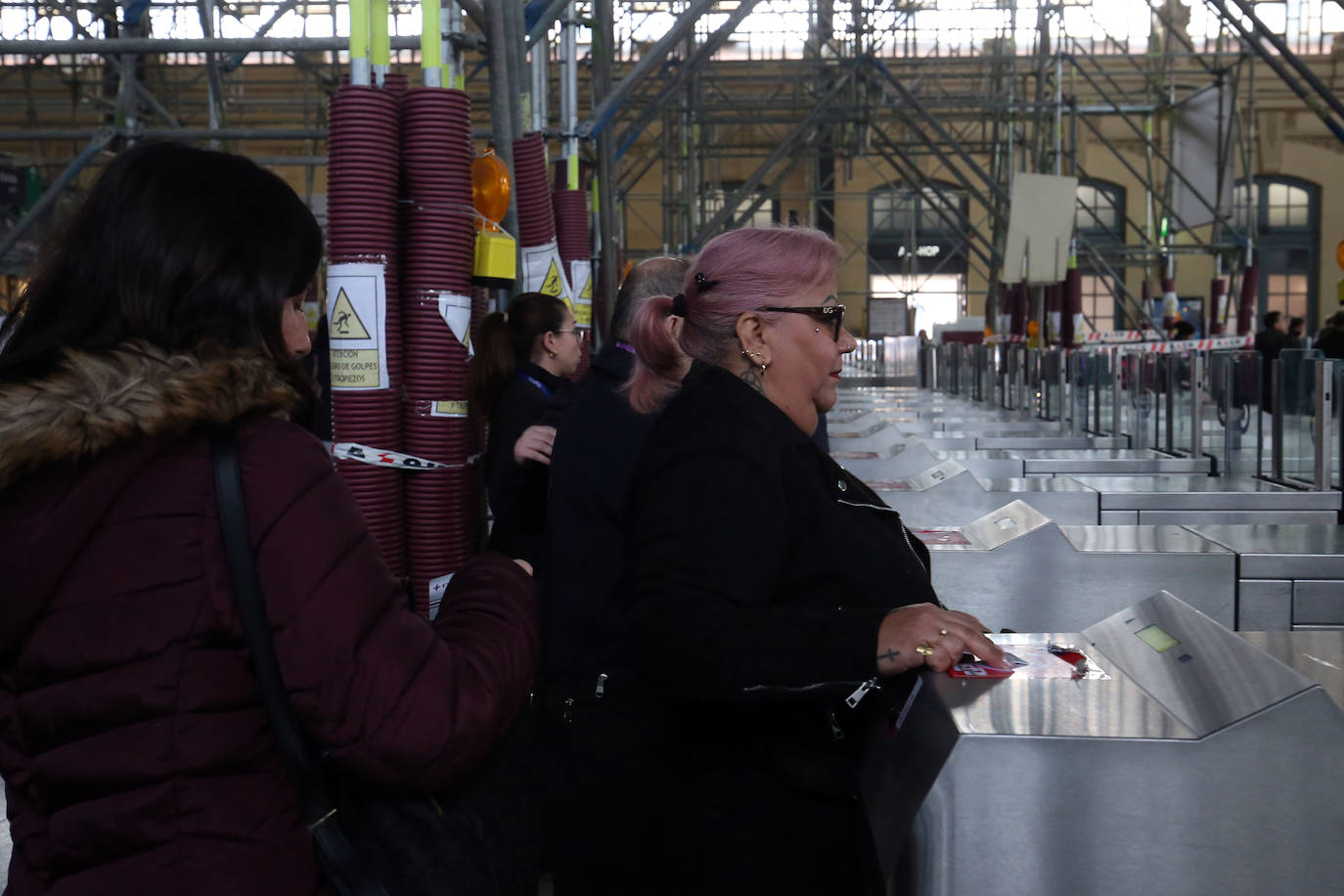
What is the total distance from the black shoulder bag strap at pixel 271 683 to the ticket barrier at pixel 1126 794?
0.64m

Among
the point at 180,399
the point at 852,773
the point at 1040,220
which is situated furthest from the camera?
the point at 1040,220

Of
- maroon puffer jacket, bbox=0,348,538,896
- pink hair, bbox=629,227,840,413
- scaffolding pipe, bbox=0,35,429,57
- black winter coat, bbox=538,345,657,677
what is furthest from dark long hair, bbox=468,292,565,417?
maroon puffer jacket, bbox=0,348,538,896

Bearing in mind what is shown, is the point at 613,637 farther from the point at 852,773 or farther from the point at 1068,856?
the point at 1068,856

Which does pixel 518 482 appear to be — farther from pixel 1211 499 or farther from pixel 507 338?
pixel 1211 499

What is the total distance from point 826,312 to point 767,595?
1.47 ft

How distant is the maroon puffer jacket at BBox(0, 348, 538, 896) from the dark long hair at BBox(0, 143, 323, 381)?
0.18ft

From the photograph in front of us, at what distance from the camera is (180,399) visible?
4.17 ft

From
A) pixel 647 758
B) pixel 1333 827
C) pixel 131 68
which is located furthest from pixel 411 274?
pixel 131 68

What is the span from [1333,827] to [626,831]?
3.25 feet

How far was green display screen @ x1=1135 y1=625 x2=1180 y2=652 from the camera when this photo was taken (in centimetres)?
186

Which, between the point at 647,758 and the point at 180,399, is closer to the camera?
the point at 180,399

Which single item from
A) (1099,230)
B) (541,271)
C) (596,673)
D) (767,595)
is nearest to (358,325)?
(596,673)

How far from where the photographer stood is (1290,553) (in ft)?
10.3

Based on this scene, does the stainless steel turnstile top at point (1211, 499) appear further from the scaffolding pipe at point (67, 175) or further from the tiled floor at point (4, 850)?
the scaffolding pipe at point (67, 175)
